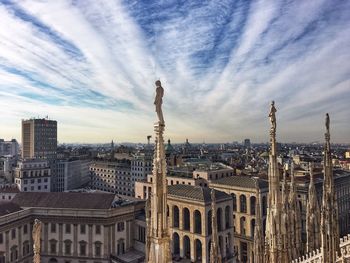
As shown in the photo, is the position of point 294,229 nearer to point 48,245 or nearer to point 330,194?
point 330,194

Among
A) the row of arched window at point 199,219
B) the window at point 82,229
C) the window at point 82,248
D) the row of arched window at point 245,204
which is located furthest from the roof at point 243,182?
the window at point 82,248

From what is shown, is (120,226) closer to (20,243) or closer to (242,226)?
(20,243)

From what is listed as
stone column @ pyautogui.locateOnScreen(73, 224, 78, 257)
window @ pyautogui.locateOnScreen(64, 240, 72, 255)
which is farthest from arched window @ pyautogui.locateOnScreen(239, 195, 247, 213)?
window @ pyautogui.locateOnScreen(64, 240, 72, 255)

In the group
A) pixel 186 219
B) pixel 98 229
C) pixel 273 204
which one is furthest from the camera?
pixel 186 219

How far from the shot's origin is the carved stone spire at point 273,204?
15703 mm

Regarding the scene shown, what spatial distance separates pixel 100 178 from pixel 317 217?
125m

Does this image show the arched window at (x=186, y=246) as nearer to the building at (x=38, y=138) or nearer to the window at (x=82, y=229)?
the window at (x=82, y=229)

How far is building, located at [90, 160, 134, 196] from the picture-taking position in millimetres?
125000

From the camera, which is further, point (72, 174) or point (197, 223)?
point (72, 174)

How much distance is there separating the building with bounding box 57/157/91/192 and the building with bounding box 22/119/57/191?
1616 cm

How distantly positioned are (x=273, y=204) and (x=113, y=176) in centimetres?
12148

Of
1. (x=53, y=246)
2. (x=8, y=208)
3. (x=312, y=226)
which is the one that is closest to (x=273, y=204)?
(x=312, y=226)

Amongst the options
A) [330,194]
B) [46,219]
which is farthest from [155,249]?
[46,219]

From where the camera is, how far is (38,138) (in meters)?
163
